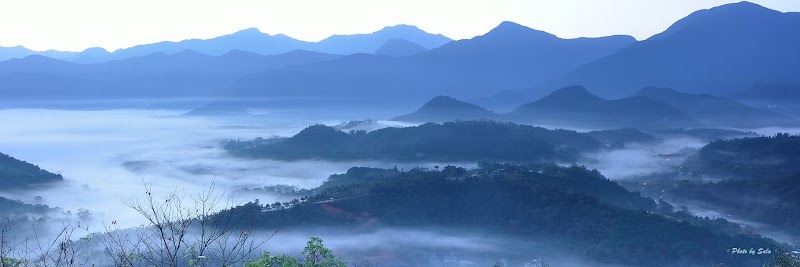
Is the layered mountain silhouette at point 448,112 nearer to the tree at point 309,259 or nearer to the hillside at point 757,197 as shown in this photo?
the hillside at point 757,197

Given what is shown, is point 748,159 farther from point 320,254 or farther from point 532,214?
point 320,254

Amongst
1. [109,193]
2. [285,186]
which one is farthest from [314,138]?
[109,193]

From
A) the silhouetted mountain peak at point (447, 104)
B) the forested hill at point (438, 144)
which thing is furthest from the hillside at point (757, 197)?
the silhouetted mountain peak at point (447, 104)

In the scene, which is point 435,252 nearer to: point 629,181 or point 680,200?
point 680,200

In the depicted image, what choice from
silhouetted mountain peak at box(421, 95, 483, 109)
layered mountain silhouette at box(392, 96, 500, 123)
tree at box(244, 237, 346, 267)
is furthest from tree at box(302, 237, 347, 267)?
silhouetted mountain peak at box(421, 95, 483, 109)

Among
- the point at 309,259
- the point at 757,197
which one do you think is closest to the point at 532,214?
the point at 757,197

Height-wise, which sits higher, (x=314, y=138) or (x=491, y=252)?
(x=314, y=138)
